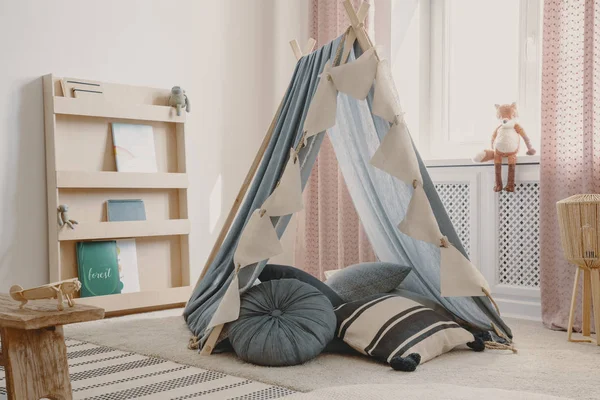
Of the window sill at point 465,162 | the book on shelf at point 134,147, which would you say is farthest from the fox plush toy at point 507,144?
the book on shelf at point 134,147

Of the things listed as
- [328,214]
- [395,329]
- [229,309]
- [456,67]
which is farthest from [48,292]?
[456,67]

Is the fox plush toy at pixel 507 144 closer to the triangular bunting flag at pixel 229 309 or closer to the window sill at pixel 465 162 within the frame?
the window sill at pixel 465 162

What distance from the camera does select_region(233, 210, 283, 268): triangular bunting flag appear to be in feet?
8.96

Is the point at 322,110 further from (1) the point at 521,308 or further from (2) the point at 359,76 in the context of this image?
(1) the point at 521,308

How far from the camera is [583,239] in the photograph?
302 cm

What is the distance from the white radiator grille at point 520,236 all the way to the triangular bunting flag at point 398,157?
116 centimetres

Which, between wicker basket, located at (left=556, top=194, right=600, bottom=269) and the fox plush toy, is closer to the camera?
wicker basket, located at (left=556, top=194, right=600, bottom=269)

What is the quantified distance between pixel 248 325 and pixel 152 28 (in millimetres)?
2255

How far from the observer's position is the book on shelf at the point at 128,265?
3.89 m

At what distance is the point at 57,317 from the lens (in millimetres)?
1814

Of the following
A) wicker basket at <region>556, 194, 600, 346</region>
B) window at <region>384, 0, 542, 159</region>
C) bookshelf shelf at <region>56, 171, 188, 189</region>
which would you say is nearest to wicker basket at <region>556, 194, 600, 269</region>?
wicker basket at <region>556, 194, 600, 346</region>

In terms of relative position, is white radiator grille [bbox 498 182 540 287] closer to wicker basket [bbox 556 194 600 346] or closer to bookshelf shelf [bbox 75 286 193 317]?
wicker basket [bbox 556 194 600 346]

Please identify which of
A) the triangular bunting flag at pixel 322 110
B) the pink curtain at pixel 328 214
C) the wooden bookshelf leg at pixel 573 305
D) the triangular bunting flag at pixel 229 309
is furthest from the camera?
the pink curtain at pixel 328 214

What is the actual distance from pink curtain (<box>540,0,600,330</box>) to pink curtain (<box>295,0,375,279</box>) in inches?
42.8
